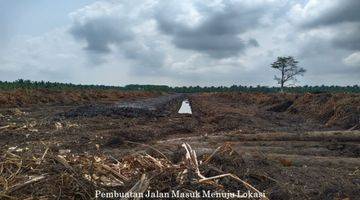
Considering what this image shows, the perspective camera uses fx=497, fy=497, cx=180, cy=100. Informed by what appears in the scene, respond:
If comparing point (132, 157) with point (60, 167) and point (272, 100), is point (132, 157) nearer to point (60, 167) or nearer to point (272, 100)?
point (60, 167)

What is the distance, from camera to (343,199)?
6.25m

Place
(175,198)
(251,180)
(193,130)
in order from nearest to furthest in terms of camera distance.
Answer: (175,198), (251,180), (193,130)

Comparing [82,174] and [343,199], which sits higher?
[82,174]

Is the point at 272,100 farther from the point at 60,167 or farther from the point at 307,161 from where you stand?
the point at 60,167

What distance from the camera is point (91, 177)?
5.26 meters

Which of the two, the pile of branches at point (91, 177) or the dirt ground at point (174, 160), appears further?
the dirt ground at point (174, 160)

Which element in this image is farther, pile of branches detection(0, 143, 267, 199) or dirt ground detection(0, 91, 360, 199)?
dirt ground detection(0, 91, 360, 199)

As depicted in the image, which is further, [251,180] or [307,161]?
[307,161]

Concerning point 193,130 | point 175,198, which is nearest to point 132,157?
point 175,198

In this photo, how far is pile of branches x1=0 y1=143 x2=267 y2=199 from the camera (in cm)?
511

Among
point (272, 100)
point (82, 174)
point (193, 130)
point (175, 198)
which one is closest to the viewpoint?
point (175, 198)

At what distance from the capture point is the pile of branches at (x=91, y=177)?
16.8 ft

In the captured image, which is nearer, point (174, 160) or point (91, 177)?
point (91, 177)

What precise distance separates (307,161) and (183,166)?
448cm
